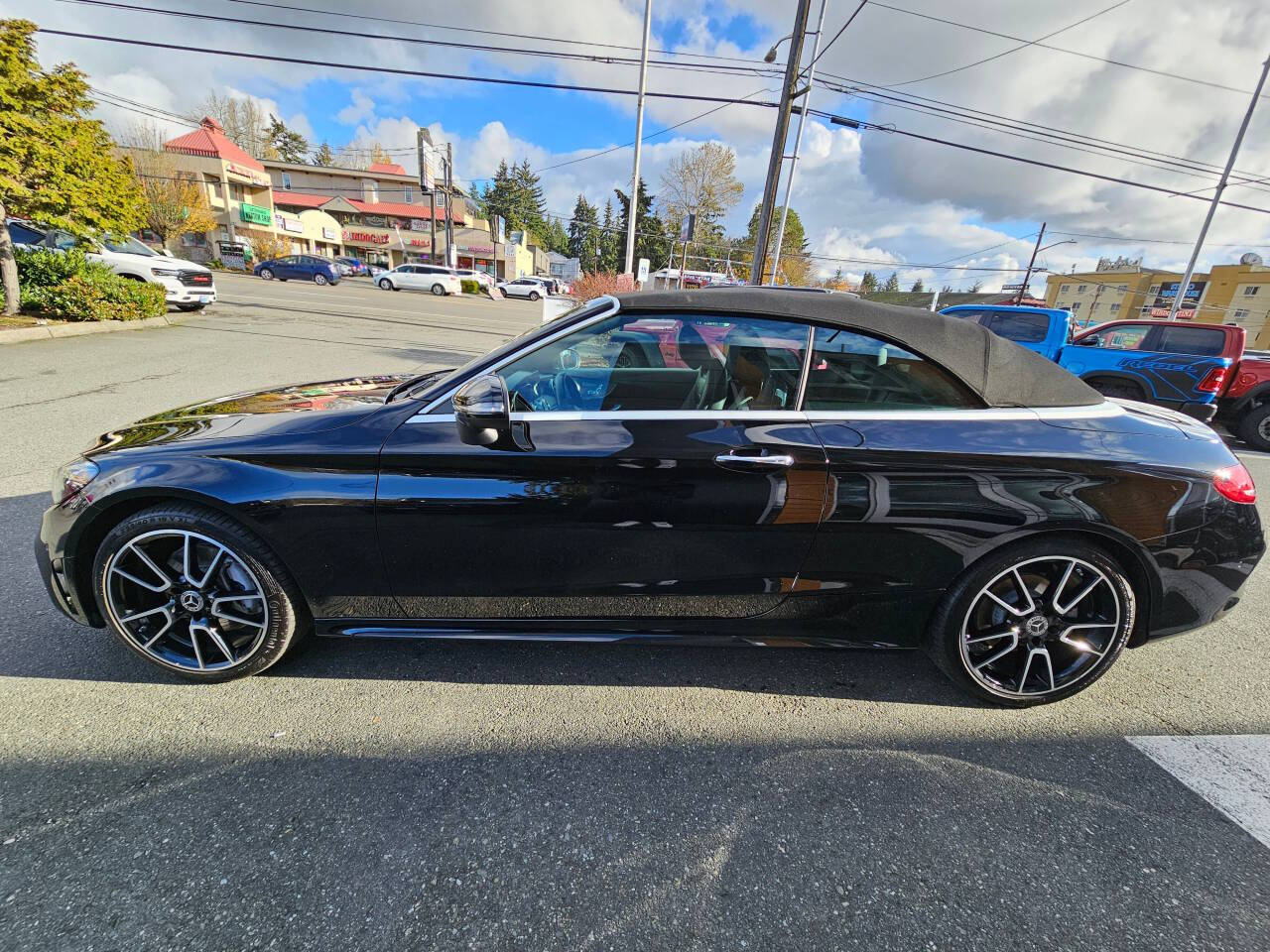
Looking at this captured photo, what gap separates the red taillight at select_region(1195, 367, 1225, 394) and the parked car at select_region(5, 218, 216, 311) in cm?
1695

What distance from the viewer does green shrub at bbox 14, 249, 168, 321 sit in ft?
31.3

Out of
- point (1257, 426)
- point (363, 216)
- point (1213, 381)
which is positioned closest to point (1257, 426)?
point (1257, 426)

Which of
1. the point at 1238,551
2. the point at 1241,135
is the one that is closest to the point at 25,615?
the point at 1238,551

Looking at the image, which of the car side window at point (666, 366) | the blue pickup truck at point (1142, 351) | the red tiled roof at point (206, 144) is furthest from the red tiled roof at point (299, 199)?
the car side window at point (666, 366)

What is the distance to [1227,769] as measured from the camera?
81.4 inches

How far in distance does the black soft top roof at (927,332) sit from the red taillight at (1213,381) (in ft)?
24.7

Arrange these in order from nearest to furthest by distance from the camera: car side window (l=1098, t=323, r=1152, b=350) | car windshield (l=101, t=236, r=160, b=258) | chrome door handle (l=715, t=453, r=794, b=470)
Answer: chrome door handle (l=715, t=453, r=794, b=470), car side window (l=1098, t=323, r=1152, b=350), car windshield (l=101, t=236, r=160, b=258)

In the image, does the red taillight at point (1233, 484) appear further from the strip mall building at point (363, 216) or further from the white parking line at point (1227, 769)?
the strip mall building at point (363, 216)

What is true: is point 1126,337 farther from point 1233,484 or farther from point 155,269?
point 155,269

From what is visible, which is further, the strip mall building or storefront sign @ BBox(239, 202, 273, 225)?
the strip mall building

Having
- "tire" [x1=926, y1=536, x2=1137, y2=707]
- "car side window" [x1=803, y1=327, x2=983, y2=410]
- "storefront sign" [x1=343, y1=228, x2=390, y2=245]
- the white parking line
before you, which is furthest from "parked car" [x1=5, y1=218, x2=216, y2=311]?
"storefront sign" [x1=343, y1=228, x2=390, y2=245]

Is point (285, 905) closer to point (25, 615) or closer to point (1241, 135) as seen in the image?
point (25, 615)

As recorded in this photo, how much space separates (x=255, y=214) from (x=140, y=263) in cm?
4042

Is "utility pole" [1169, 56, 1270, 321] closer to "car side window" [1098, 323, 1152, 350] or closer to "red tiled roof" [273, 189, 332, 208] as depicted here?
"car side window" [1098, 323, 1152, 350]
